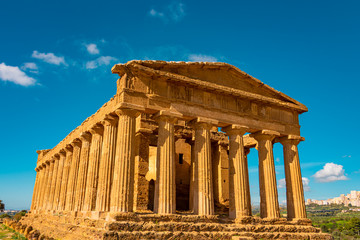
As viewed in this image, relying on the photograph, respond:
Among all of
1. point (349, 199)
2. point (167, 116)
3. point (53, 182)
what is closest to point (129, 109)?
point (167, 116)

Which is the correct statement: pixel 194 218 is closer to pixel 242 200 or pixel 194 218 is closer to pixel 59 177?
pixel 242 200

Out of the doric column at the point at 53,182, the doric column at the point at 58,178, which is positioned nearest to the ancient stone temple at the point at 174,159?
the doric column at the point at 58,178

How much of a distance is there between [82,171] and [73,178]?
1.96 m

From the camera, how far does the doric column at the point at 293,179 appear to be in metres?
20.7

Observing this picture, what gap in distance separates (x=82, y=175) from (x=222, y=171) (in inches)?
439

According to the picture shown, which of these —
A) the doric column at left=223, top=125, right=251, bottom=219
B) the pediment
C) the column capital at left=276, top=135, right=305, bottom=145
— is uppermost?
the pediment

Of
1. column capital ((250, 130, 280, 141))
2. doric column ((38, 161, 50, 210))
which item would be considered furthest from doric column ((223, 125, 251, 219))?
doric column ((38, 161, 50, 210))

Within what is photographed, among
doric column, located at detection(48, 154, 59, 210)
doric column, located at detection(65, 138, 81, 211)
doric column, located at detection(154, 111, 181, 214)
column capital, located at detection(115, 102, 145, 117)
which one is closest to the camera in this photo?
doric column, located at detection(154, 111, 181, 214)

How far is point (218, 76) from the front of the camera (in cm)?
1977

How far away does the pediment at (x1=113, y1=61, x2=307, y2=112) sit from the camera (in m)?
17.1

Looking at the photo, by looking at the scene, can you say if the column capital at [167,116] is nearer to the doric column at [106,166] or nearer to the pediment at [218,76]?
the pediment at [218,76]

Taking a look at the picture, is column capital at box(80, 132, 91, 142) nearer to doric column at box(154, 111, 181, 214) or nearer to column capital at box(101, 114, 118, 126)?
column capital at box(101, 114, 118, 126)

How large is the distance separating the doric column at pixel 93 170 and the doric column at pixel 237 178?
319 inches

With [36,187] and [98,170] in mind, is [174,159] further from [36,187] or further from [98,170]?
[36,187]
